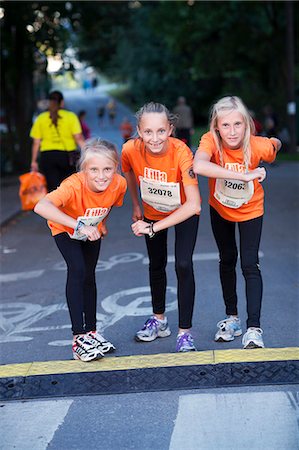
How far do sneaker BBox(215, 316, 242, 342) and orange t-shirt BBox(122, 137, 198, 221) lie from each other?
3.11 ft

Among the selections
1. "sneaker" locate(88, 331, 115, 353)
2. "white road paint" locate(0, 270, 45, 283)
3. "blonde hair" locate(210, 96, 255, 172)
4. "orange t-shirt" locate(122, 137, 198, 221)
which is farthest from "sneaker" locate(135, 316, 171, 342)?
"white road paint" locate(0, 270, 45, 283)

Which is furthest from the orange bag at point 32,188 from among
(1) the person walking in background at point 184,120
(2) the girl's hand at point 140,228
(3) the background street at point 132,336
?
(1) the person walking in background at point 184,120

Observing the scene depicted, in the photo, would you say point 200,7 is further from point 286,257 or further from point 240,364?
point 240,364

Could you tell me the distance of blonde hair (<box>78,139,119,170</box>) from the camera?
18.9 feet

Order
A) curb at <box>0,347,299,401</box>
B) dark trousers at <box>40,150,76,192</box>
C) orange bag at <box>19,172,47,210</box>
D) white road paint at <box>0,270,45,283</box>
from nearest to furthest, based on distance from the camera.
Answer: curb at <box>0,347,299,401</box> < white road paint at <box>0,270,45,283</box> < dark trousers at <box>40,150,76,192</box> < orange bag at <box>19,172,47,210</box>

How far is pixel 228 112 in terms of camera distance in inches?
226

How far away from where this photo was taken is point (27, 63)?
23797mm

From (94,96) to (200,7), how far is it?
6098cm

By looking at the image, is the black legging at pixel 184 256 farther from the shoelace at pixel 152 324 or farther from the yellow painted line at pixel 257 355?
the shoelace at pixel 152 324

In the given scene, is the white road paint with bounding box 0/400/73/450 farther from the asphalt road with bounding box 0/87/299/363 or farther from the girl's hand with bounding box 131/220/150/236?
the girl's hand with bounding box 131/220/150/236

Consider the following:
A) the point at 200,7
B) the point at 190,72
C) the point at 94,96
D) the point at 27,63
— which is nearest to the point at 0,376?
the point at 27,63

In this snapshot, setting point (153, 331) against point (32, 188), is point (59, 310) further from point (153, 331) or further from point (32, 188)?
point (32, 188)

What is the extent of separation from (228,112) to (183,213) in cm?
70

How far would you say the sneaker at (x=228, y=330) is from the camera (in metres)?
6.36
